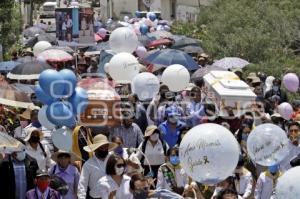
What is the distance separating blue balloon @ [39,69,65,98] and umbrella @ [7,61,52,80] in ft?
16.4

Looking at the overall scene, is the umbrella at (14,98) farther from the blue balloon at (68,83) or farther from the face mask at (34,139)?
the face mask at (34,139)

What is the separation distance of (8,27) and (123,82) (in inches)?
473

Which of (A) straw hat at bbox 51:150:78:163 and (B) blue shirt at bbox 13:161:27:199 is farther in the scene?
(A) straw hat at bbox 51:150:78:163

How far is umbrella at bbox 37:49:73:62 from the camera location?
779 inches

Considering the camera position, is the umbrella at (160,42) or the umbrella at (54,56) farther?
the umbrella at (160,42)

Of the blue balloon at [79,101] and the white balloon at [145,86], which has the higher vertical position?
the blue balloon at [79,101]

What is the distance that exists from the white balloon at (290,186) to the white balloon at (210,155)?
4.63 ft

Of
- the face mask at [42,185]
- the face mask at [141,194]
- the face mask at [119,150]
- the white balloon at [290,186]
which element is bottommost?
the face mask at [119,150]

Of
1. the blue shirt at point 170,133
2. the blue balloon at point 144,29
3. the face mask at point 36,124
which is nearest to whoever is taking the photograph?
the face mask at point 36,124

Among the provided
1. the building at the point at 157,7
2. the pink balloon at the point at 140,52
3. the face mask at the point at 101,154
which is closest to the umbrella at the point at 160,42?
the pink balloon at the point at 140,52

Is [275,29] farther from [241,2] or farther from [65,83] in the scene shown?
[65,83]

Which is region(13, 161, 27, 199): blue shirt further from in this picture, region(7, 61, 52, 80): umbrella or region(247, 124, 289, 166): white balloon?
region(7, 61, 52, 80): umbrella

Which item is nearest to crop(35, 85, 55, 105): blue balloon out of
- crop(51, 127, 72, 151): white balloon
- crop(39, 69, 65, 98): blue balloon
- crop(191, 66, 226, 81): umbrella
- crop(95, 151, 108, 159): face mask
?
crop(39, 69, 65, 98): blue balloon

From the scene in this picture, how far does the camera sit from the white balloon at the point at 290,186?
7121 millimetres
